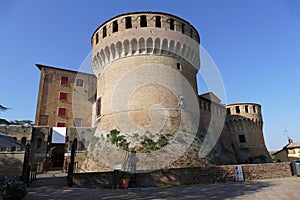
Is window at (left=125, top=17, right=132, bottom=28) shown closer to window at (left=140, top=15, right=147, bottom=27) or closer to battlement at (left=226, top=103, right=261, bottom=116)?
window at (left=140, top=15, right=147, bottom=27)

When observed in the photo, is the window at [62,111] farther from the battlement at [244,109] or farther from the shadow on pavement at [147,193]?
the battlement at [244,109]

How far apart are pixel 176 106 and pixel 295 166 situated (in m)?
8.25

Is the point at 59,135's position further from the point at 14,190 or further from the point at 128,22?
the point at 14,190

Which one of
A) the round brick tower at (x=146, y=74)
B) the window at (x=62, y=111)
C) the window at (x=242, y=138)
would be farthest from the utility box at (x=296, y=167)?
the window at (x=62, y=111)

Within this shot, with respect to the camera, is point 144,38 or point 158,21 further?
point 158,21

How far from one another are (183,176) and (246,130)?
75.1 feet

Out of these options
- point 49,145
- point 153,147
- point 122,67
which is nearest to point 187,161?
point 153,147

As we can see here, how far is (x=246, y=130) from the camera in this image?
2998 cm

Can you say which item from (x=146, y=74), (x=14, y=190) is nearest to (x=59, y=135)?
(x=146, y=74)

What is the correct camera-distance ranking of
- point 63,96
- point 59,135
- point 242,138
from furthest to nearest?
1. point 242,138
2. point 63,96
3. point 59,135

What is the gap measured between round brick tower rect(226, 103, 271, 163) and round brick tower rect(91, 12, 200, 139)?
15.7 metres

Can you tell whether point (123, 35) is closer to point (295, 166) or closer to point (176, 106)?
point (176, 106)

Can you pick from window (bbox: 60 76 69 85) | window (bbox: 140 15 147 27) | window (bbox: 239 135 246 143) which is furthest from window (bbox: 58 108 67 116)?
window (bbox: 239 135 246 143)

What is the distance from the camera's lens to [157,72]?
15516 millimetres
